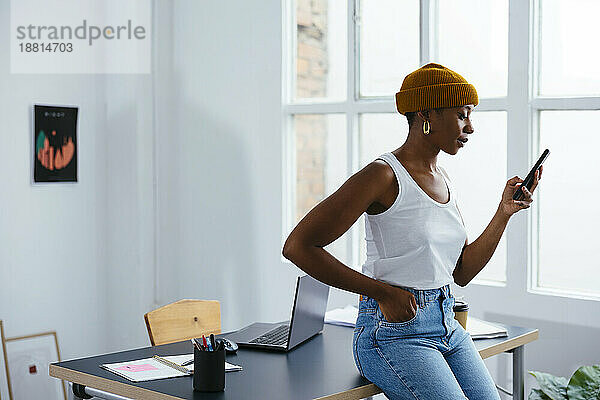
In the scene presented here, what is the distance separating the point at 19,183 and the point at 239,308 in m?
1.22

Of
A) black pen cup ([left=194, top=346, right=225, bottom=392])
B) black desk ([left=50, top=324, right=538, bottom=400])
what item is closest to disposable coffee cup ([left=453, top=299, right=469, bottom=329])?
black desk ([left=50, top=324, right=538, bottom=400])

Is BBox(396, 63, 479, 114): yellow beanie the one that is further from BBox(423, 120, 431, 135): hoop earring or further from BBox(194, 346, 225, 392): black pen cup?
BBox(194, 346, 225, 392): black pen cup

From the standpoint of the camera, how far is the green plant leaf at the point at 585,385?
2.60m

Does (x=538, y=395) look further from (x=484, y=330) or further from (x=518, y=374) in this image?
(x=484, y=330)

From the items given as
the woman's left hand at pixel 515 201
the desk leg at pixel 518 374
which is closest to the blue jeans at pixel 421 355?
the woman's left hand at pixel 515 201

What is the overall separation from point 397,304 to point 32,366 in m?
2.50

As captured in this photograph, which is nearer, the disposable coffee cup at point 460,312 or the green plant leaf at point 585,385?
the disposable coffee cup at point 460,312

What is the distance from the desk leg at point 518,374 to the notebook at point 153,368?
3.18ft

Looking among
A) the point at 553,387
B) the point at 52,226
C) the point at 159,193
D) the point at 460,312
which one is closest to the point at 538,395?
the point at 553,387

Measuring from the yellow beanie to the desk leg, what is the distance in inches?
37.9

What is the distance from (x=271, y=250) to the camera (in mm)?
3957

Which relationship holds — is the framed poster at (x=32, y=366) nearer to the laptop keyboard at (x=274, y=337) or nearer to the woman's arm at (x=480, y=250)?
the laptop keyboard at (x=274, y=337)

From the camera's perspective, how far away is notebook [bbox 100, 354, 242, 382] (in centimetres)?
206

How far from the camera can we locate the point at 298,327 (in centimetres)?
240
